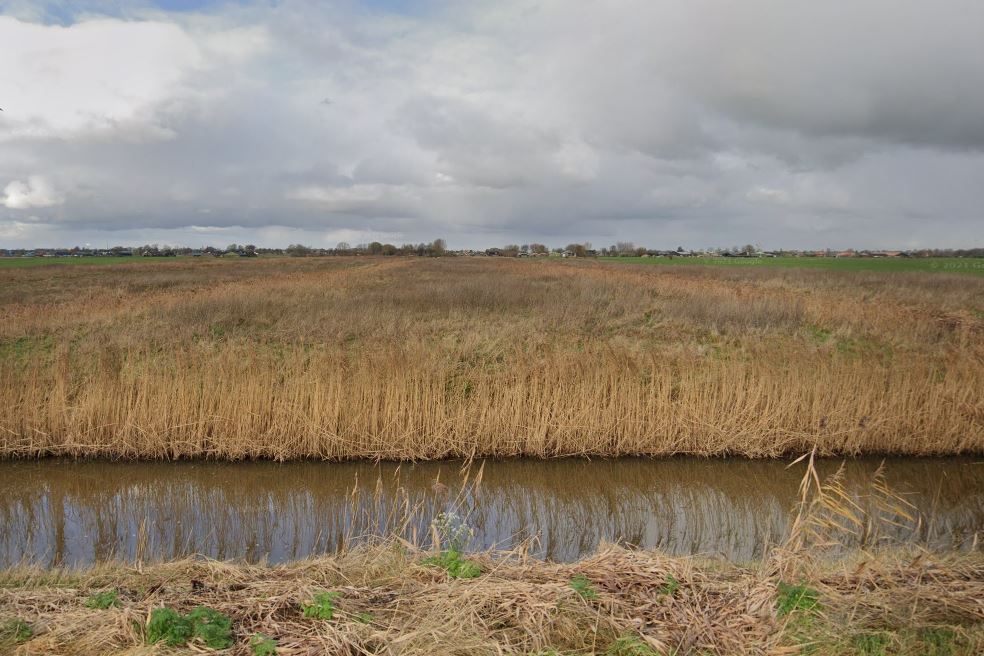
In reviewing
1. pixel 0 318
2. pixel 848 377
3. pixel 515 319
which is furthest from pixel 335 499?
pixel 0 318

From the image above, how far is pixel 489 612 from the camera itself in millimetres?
3553

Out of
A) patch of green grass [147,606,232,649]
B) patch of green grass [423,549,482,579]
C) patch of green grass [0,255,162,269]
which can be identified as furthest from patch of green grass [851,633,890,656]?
patch of green grass [0,255,162,269]

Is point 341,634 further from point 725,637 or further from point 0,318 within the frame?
point 0,318

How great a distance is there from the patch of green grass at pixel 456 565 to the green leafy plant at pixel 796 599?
1925 mm

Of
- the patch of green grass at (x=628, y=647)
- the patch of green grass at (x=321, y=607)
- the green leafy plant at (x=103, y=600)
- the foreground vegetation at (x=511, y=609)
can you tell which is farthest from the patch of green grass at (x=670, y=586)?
the green leafy plant at (x=103, y=600)

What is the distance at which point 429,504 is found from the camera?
24.4 feet

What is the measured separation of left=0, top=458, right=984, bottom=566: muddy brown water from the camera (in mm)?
6266

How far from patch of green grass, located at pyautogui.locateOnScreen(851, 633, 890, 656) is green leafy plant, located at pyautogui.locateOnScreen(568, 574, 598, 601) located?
1.44m

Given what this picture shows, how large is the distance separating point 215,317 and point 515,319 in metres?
8.79

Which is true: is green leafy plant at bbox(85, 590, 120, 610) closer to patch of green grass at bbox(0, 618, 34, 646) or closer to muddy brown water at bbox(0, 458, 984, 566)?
patch of green grass at bbox(0, 618, 34, 646)

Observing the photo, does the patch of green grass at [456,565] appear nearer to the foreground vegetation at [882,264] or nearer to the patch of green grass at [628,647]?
the patch of green grass at [628,647]

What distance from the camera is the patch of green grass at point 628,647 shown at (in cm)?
325

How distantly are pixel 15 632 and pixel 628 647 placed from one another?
3.41m

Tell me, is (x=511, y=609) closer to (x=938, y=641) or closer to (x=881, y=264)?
(x=938, y=641)
